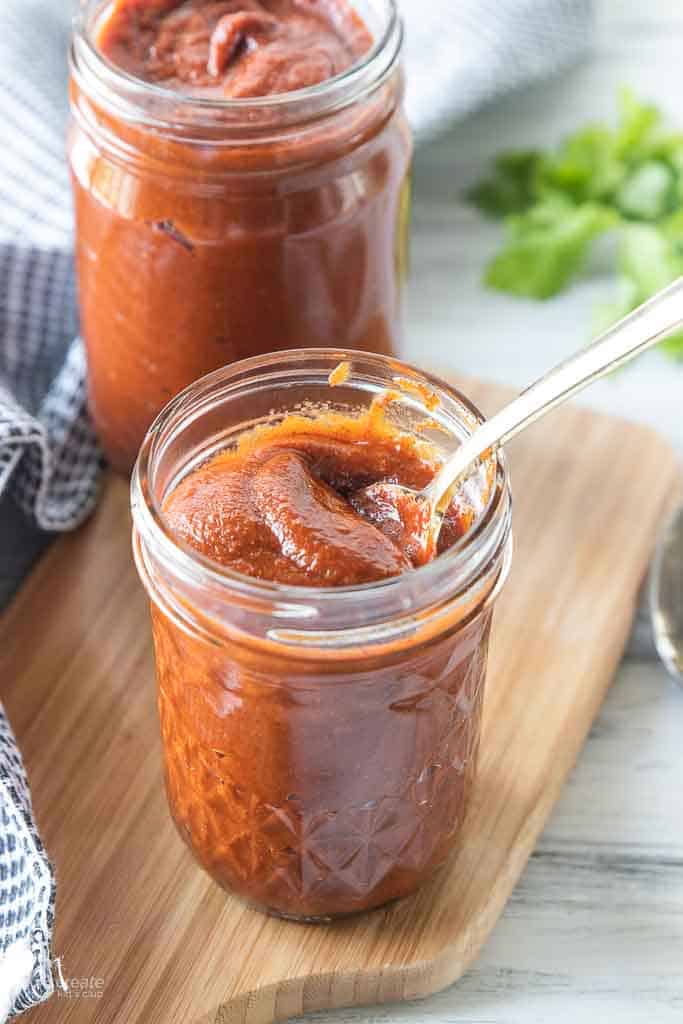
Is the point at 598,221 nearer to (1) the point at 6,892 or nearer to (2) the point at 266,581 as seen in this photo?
(2) the point at 266,581

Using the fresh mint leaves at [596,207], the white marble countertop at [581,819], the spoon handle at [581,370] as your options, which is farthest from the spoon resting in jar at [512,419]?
the fresh mint leaves at [596,207]

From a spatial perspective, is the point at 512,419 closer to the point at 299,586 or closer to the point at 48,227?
the point at 299,586

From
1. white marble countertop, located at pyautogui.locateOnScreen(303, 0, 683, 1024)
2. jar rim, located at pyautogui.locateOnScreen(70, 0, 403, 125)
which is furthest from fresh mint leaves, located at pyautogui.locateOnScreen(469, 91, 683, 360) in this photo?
jar rim, located at pyautogui.locateOnScreen(70, 0, 403, 125)

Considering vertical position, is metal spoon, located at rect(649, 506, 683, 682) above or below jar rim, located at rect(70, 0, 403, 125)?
below

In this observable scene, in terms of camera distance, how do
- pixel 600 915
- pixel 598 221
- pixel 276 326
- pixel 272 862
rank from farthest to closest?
pixel 598 221, pixel 276 326, pixel 600 915, pixel 272 862

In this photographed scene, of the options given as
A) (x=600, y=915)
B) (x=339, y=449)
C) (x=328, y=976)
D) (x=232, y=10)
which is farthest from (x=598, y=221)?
(x=328, y=976)

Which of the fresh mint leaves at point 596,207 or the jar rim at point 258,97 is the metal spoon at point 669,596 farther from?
the jar rim at point 258,97

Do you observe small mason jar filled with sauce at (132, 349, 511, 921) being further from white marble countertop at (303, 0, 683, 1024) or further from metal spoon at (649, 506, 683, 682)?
metal spoon at (649, 506, 683, 682)
